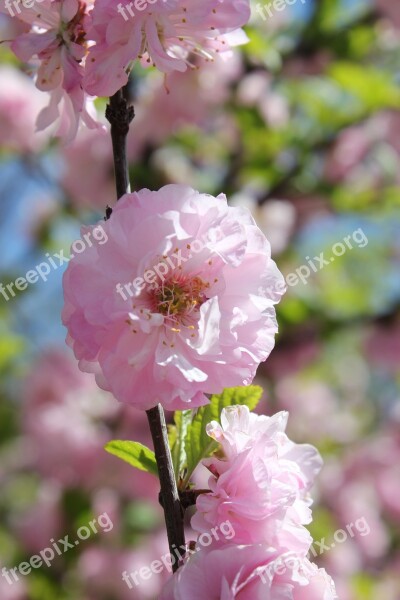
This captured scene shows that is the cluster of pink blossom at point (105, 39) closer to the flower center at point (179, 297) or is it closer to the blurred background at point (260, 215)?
the flower center at point (179, 297)

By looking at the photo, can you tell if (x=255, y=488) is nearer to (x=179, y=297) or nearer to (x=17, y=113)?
(x=179, y=297)

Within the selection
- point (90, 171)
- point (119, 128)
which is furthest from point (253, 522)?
point (90, 171)

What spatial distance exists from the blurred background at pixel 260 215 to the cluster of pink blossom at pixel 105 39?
1.40 m

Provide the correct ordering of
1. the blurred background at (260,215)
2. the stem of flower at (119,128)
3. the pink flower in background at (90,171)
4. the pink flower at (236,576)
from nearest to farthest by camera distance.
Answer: the pink flower at (236,576), the stem of flower at (119,128), the blurred background at (260,215), the pink flower in background at (90,171)

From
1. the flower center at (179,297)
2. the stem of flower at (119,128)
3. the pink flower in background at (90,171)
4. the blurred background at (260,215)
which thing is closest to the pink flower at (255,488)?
the flower center at (179,297)

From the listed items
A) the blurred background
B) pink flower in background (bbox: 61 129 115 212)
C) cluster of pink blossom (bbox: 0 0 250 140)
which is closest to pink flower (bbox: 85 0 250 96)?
cluster of pink blossom (bbox: 0 0 250 140)

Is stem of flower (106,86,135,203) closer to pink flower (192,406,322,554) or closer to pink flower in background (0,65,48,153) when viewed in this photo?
pink flower (192,406,322,554)

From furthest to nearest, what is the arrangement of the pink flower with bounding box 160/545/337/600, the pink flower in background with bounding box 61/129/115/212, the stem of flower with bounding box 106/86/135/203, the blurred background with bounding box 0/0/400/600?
1. the pink flower in background with bounding box 61/129/115/212
2. the blurred background with bounding box 0/0/400/600
3. the stem of flower with bounding box 106/86/135/203
4. the pink flower with bounding box 160/545/337/600

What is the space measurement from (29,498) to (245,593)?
13.5 feet

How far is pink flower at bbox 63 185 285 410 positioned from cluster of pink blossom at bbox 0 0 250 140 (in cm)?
16

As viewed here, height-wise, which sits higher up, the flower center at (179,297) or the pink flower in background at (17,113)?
the pink flower in background at (17,113)

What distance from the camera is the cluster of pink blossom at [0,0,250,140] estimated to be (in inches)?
30.3

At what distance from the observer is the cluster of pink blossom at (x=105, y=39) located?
77cm

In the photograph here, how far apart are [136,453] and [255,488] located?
16 centimetres
